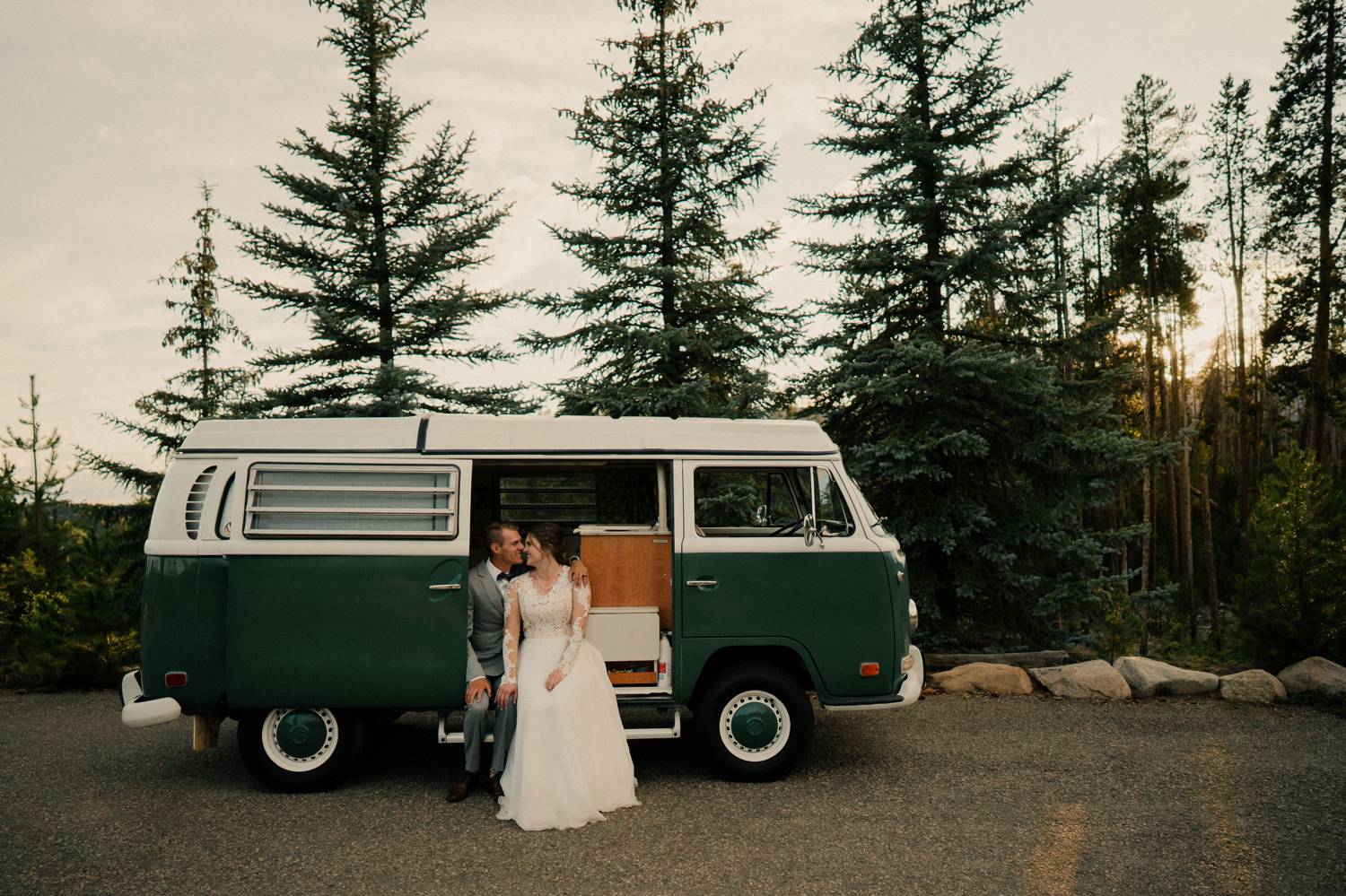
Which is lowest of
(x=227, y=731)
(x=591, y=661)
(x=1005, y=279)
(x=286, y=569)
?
(x=227, y=731)

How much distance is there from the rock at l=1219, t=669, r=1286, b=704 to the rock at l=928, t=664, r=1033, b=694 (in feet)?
6.66

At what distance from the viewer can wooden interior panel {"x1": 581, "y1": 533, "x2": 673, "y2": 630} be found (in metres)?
6.77

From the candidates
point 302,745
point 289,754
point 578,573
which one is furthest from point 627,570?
point 289,754

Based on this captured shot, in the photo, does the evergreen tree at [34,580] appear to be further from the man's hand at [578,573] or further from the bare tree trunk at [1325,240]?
the bare tree trunk at [1325,240]

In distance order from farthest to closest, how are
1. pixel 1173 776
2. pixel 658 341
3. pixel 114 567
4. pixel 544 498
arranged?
pixel 658 341, pixel 114 567, pixel 544 498, pixel 1173 776

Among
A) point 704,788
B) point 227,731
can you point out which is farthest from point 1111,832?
point 227,731

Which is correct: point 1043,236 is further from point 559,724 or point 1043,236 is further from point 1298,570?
point 559,724

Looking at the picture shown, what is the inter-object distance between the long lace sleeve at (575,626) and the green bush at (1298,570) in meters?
8.27

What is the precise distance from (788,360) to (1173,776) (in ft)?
23.9

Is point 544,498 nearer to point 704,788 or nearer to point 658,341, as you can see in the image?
point 704,788

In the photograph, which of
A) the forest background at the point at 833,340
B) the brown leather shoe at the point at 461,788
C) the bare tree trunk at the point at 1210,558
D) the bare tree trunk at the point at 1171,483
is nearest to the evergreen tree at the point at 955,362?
the forest background at the point at 833,340

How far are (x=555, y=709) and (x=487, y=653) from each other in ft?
2.63

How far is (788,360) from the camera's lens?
12664mm

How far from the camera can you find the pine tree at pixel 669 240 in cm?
1250
